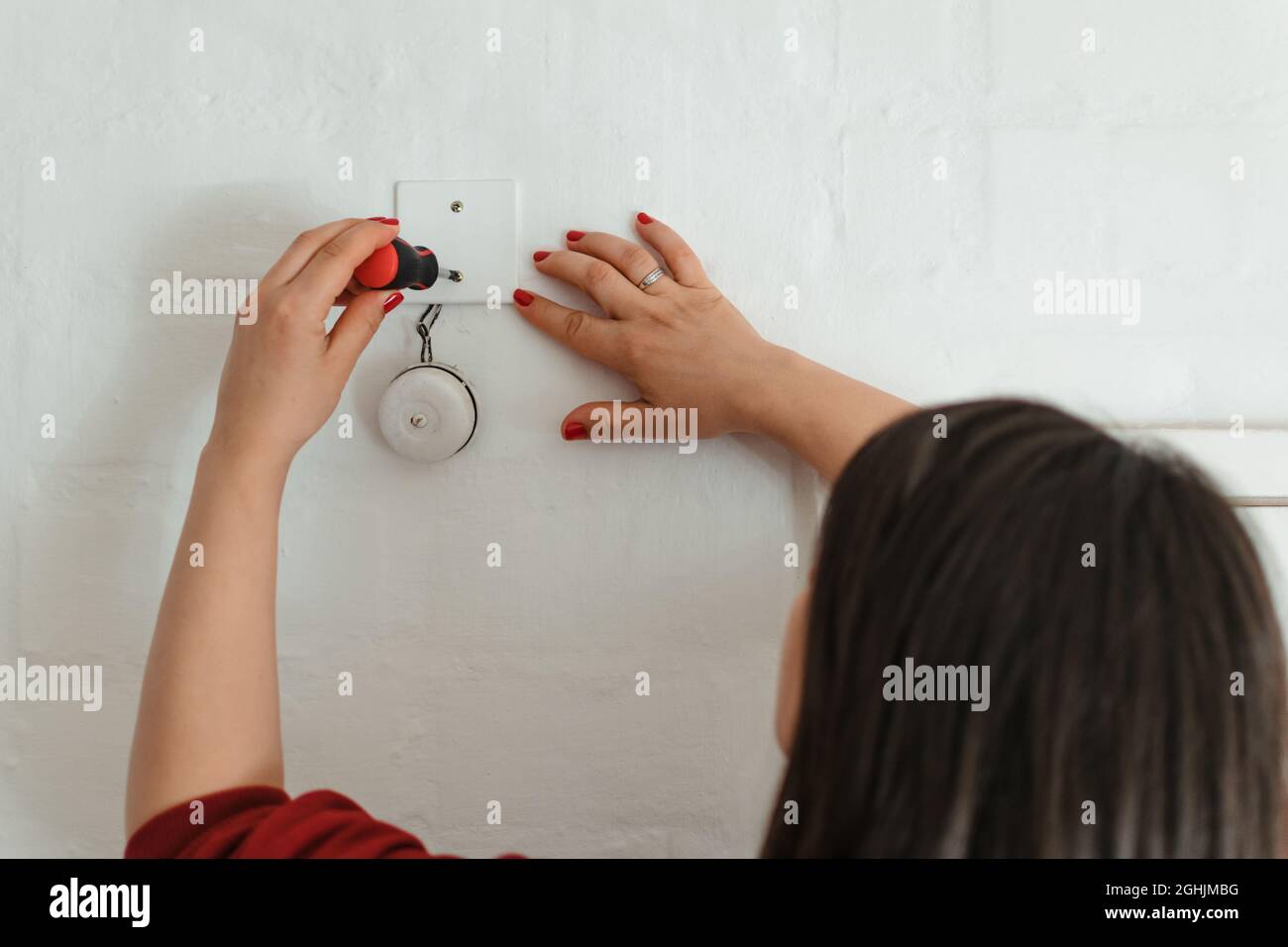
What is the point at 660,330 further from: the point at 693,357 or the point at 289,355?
the point at 289,355

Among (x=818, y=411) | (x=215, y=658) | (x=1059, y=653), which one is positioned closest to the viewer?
(x=1059, y=653)

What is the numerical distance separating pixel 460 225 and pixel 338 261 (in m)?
0.13

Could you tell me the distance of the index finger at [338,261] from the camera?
62 cm

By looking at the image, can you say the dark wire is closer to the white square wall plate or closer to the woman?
the white square wall plate

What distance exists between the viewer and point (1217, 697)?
1.34 ft

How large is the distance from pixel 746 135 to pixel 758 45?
0.07 meters

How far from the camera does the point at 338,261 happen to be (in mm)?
623

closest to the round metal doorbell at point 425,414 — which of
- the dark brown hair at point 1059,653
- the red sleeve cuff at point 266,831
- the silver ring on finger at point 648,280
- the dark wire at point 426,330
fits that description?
the dark wire at point 426,330

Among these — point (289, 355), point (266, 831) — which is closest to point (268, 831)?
point (266, 831)

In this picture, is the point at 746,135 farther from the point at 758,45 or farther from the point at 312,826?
the point at 312,826
